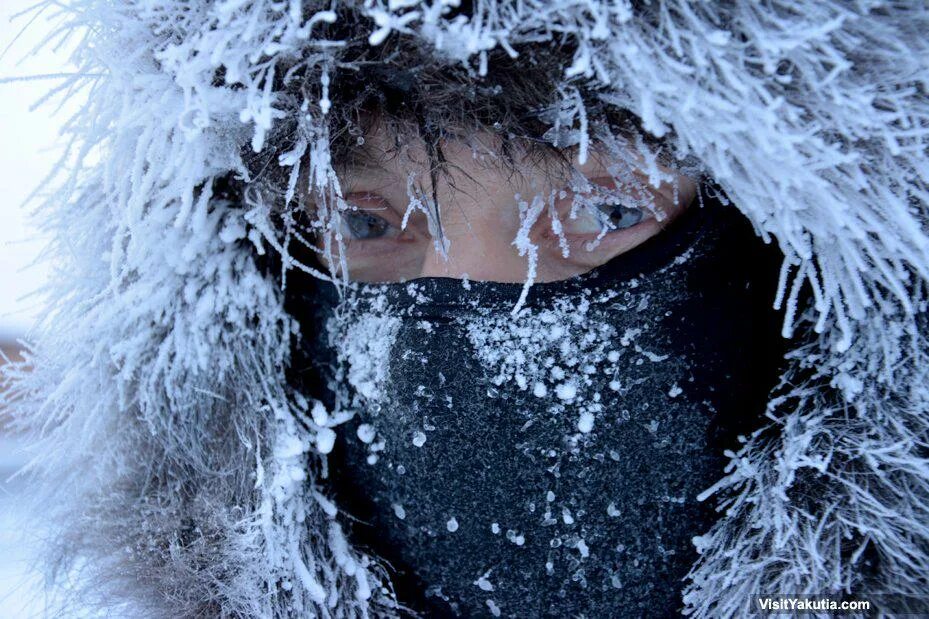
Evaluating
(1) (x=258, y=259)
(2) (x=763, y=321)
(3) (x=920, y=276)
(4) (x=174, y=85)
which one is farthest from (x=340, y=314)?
(3) (x=920, y=276)

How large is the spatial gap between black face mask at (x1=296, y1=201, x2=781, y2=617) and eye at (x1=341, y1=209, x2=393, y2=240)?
5.0 inches

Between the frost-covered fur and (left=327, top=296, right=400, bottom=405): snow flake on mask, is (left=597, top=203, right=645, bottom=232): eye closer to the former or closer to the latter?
the frost-covered fur

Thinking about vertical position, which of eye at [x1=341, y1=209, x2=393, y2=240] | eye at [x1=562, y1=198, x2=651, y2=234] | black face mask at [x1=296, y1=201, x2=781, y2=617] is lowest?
black face mask at [x1=296, y1=201, x2=781, y2=617]

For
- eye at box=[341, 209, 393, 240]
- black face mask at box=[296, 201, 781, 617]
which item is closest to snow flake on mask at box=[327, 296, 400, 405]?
black face mask at box=[296, 201, 781, 617]

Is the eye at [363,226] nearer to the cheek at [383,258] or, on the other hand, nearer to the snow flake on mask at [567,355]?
the cheek at [383,258]

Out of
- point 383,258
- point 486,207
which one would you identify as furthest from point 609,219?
point 383,258

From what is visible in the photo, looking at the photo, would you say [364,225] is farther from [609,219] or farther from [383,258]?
[609,219]

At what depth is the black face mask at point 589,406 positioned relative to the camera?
0.98 metres

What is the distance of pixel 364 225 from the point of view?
43.9 inches

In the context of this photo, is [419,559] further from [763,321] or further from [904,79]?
[904,79]

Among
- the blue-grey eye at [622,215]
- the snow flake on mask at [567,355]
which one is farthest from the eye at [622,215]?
the snow flake on mask at [567,355]

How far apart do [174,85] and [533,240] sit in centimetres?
49

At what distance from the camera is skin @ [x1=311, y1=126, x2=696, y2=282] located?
3.04 ft

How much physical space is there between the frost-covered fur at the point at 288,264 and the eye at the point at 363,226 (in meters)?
0.10
